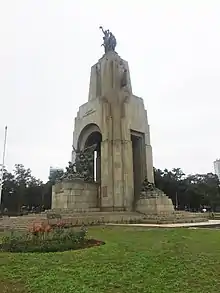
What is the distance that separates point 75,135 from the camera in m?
33.7

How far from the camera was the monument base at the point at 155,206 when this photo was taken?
83.4ft

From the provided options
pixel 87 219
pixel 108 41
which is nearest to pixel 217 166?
pixel 108 41

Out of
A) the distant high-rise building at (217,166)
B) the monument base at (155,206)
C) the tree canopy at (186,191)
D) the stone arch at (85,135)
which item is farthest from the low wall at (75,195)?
the distant high-rise building at (217,166)

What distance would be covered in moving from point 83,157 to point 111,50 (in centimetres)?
1268

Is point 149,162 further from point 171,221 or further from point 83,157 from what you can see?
point 171,221

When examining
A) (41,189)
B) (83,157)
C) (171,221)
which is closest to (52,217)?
(171,221)

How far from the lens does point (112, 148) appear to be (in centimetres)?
2814

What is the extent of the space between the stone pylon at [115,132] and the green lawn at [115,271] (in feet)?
64.1

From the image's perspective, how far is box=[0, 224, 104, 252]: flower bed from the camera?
8.34 metres

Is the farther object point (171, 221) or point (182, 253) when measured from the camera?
point (171, 221)

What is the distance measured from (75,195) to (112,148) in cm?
554

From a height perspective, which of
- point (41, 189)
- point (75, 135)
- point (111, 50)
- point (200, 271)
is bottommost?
point (200, 271)

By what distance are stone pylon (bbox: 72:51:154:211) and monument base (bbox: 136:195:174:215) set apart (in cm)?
130

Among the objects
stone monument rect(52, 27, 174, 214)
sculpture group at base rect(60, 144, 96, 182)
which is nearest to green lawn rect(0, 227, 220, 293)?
stone monument rect(52, 27, 174, 214)
